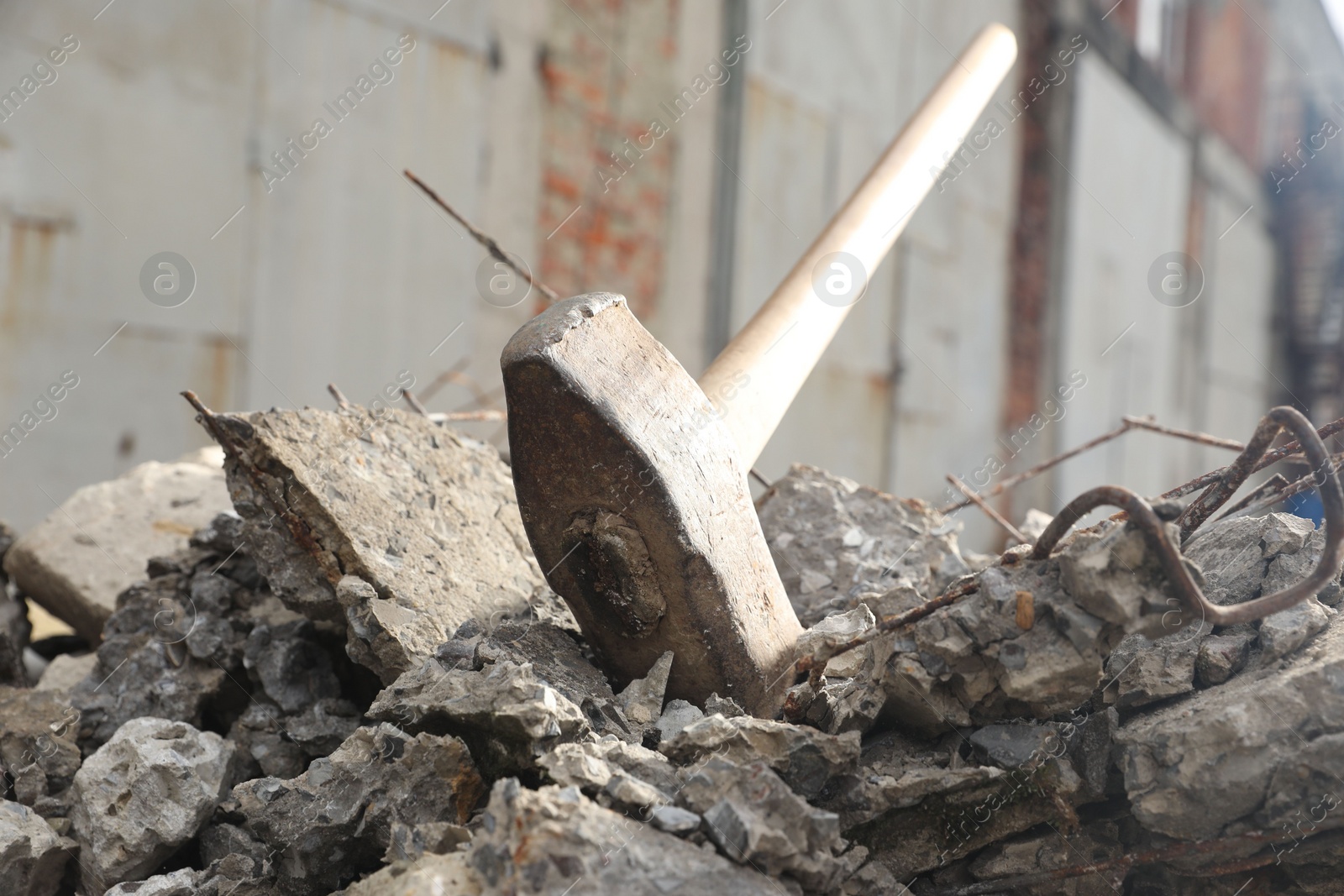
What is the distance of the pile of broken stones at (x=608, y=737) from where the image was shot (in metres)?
1.22

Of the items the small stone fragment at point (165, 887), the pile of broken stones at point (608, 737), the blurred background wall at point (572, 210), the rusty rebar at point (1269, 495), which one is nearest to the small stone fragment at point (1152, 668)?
the pile of broken stones at point (608, 737)

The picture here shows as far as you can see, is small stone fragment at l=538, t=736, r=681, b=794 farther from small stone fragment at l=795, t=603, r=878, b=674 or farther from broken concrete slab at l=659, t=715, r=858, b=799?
Result: small stone fragment at l=795, t=603, r=878, b=674

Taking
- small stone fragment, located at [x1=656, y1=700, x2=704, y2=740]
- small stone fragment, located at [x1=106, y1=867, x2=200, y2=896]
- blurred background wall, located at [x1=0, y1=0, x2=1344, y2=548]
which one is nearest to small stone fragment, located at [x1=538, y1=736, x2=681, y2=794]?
small stone fragment, located at [x1=656, y1=700, x2=704, y2=740]

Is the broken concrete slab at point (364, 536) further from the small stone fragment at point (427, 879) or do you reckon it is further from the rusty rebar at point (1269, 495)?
the rusty rebar at point (1269, 495)

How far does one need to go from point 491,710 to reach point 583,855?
0.32 m

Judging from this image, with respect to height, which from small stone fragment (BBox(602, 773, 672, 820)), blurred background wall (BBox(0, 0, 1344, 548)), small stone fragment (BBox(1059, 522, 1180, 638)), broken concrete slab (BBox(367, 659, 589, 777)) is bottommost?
small stone fragment (BBox(602, 773, 672, 820))

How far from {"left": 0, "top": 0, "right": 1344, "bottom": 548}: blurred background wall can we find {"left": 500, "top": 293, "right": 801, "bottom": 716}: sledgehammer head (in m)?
2.60

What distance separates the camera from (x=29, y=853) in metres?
1.45

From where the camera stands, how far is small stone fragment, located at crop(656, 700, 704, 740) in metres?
1.50

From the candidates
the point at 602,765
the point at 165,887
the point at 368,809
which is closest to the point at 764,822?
the point at 602,765

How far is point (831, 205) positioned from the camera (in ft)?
21.0

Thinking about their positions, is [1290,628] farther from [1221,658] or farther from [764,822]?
[764,822]

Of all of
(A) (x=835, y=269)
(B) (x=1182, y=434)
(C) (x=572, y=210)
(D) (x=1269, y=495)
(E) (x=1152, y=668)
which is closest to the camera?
(E) (x=1152, y=668)

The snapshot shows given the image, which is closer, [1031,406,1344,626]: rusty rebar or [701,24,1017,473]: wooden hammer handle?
[1031,406,1344,626]: rusty rebar
